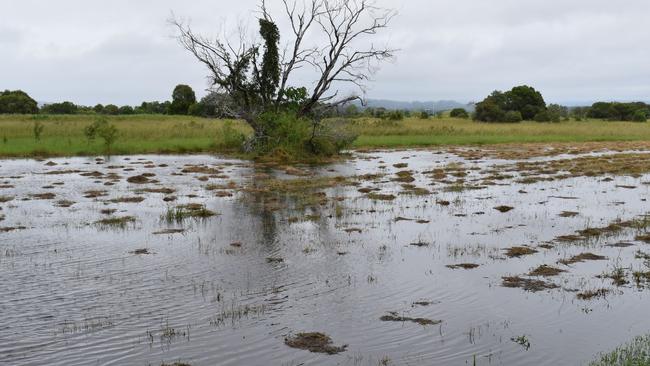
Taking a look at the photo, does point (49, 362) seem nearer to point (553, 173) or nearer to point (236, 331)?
point (236, 331)

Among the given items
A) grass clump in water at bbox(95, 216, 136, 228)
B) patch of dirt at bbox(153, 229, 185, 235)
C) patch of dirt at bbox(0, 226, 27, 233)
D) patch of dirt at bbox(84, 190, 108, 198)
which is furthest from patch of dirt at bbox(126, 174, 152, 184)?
patch of dirt at bbox(153, 229, 185, 235)

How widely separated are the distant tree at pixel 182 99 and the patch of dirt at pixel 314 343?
7904 cm

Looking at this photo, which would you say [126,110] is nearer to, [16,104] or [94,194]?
[16,104]

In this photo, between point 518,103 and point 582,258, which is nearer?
point 582,258

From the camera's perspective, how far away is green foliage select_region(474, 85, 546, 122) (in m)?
Result: 77.7

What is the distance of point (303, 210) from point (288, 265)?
586 centimetres

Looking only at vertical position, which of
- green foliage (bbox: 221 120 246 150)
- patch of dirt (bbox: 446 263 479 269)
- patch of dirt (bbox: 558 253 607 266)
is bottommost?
patch of dirt (bbox: 446 263 479 269)

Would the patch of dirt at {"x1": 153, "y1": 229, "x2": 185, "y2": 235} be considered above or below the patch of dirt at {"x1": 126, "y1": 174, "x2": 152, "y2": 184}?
below

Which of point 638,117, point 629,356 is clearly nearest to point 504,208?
point 629,356

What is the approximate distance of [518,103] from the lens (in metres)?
79.6

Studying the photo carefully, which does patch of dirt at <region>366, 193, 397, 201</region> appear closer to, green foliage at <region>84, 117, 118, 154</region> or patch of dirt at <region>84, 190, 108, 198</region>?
patch of dirt at <region>84, 190, 108, 198</region>

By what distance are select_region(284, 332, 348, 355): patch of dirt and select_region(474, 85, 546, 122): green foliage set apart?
73.0m

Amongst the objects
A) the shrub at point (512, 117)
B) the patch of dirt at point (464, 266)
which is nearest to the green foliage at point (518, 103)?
the shrub at point (512, 117)

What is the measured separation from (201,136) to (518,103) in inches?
1949
